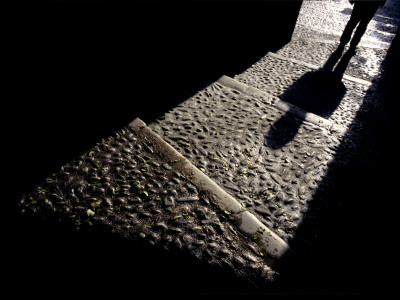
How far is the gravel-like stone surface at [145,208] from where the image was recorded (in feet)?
7.61

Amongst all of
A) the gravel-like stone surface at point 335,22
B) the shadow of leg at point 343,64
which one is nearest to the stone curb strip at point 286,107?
the shadow of leg at point 343,64

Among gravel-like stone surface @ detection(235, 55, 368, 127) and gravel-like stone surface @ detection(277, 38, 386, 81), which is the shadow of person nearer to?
gravel-like stone surface @ detection(235, 55, 368, 127)

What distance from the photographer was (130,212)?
2.57 metres

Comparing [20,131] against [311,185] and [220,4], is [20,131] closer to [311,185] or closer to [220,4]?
[311,185]

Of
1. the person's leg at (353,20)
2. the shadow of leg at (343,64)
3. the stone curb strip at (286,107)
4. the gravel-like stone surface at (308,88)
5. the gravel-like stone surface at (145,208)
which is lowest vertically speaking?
the gravel-like stone surface at (145,208)

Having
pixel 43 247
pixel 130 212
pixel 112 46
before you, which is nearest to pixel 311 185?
pixel 130 212

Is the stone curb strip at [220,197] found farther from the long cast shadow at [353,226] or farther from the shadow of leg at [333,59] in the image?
the shadow of leg at [333,59]

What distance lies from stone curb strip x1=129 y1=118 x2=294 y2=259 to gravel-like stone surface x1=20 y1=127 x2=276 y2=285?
3.3 inches

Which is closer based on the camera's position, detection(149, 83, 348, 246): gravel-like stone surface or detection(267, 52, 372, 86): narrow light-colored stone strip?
detection(149, 83, 348, 246): gravel-like stone surface

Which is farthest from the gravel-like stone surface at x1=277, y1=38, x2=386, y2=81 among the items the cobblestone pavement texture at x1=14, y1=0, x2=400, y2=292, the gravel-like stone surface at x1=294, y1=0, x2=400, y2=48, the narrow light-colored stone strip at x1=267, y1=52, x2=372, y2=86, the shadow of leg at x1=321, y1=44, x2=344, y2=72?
the cobblestone pavement texture at x1=14, y1=0, x2=400, y2=292

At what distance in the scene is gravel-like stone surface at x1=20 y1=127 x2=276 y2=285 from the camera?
232cm

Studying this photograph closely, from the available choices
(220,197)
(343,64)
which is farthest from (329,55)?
(220,197)

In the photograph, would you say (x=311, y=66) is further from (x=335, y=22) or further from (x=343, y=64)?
(x=335, y=22)

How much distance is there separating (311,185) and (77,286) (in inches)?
122
